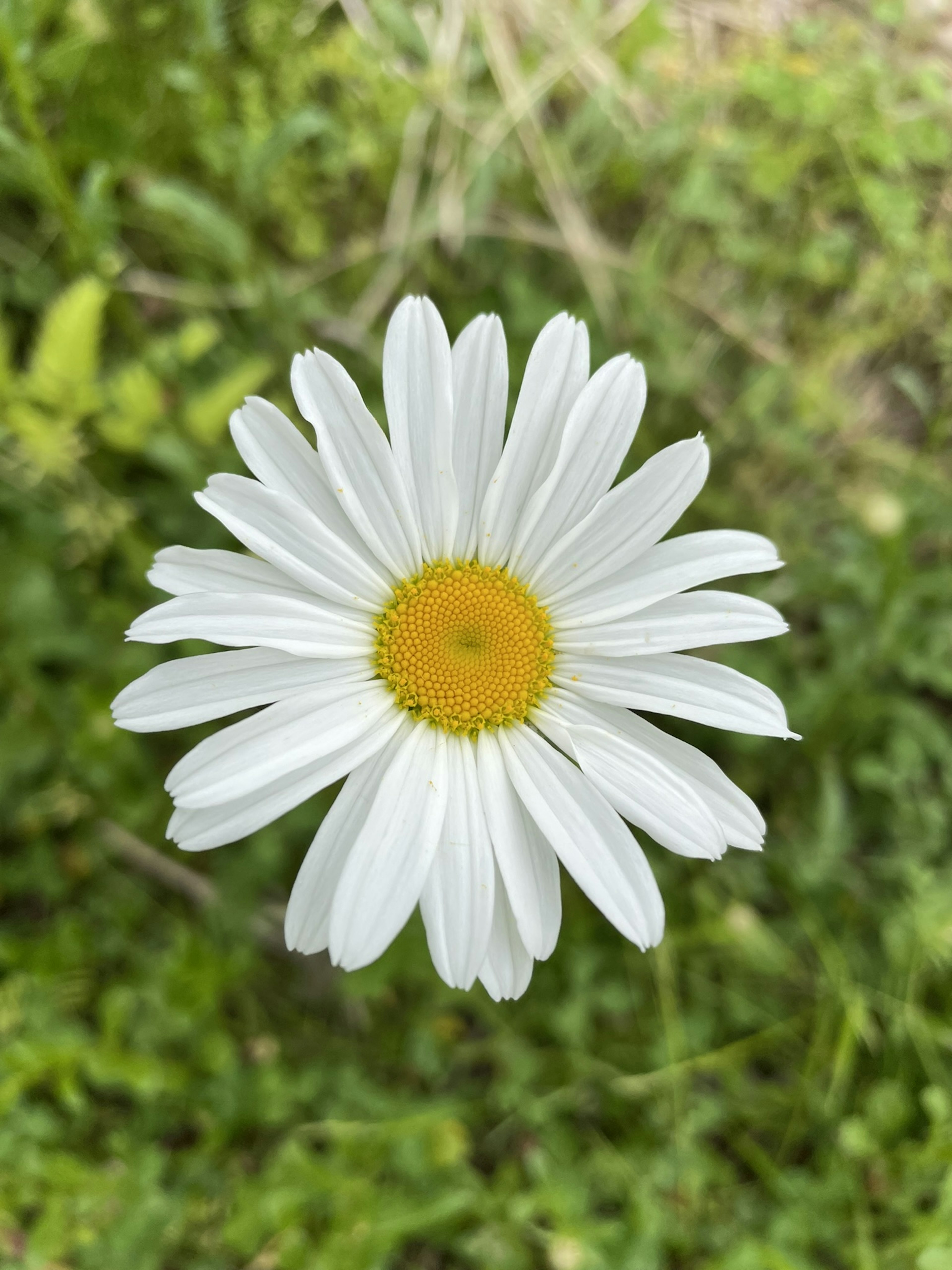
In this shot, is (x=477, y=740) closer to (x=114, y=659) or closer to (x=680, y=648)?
(x=680, y=648)

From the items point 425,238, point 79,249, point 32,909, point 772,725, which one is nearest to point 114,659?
point 32,909

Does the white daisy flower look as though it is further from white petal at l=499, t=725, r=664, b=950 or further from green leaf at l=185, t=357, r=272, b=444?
green leaf at l=185, t=357, r=272, b=444

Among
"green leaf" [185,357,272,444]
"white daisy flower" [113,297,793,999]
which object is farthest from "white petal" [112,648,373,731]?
"green leaf" [185,357,272,444]

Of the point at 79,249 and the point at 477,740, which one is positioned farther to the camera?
the point at 79,249

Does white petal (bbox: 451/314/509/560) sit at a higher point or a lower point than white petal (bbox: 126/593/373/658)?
higher

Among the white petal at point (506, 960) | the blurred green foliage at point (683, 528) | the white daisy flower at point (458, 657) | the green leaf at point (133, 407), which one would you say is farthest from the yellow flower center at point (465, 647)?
the green leaf at point (133, 407)

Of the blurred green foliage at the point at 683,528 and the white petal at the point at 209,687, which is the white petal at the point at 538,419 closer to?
the white petal at the point at 209,687
